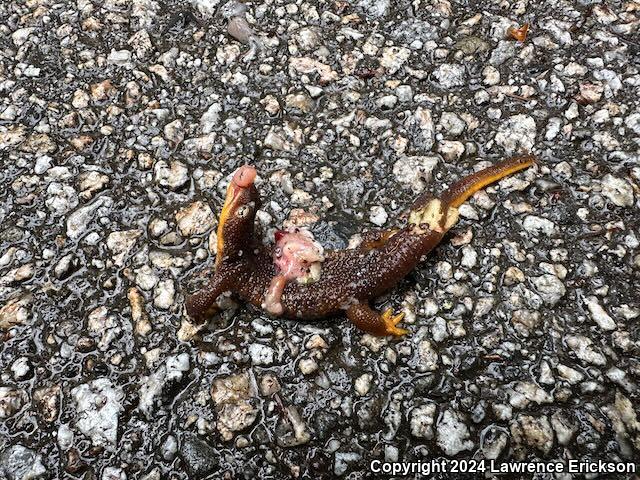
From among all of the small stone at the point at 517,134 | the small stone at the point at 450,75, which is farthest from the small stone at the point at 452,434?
the small stone at the point at 450,75

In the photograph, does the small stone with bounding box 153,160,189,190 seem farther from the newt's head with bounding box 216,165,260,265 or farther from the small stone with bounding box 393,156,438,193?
the small stone with bounding box 393,156,438,193

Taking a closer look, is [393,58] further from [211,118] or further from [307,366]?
[307,366]

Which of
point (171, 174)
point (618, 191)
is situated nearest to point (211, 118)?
point (171, 174)

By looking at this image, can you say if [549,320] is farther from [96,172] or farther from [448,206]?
[96,172]

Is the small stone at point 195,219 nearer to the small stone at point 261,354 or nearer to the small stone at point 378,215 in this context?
the small stone at point 261,354

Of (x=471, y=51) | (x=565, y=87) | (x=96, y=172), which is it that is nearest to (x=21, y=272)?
(x=96, y=172)

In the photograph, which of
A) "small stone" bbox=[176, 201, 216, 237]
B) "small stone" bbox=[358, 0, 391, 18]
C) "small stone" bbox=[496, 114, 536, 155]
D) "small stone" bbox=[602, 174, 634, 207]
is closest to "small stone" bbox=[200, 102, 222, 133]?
"small stone" bbox=[176, 201, 216, 237]
